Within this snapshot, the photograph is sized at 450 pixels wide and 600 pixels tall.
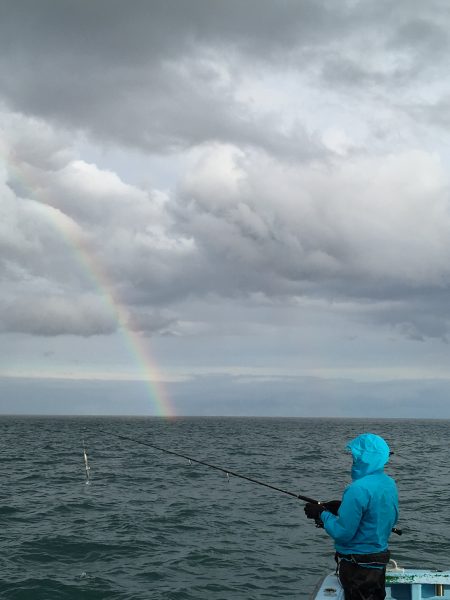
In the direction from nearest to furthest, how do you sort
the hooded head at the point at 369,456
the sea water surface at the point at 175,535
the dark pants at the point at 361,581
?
the hooded head at the point at 369,456, the dark pants at the point at 361,581, the sea water surface at the point at 175,535

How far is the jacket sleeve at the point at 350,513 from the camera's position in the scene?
242 inches

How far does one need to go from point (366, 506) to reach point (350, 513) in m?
0.19

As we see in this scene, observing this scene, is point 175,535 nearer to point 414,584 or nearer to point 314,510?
point 414,584

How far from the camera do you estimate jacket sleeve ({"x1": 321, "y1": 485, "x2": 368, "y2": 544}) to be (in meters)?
6.14

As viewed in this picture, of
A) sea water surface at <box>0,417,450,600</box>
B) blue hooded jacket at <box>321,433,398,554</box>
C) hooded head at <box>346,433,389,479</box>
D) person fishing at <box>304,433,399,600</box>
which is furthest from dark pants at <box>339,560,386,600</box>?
sea water surface at <box>0,417,450,600</box>

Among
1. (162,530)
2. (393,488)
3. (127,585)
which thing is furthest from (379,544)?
(162,530)

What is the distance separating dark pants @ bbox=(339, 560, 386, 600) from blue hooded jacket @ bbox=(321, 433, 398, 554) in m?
0.25

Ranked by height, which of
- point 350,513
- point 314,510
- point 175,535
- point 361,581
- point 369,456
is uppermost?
point 369,456

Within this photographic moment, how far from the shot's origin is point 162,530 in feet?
51.4

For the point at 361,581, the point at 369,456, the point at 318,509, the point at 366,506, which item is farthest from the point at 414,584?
the point at 369,456

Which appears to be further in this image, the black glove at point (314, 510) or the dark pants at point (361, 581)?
the black glove at point (314, 510)

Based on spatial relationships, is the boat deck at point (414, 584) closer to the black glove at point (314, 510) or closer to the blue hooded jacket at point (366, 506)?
the black glove at point (314, 510)

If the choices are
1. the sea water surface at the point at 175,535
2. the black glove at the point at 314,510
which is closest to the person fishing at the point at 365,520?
the black glove at the point at 314,510

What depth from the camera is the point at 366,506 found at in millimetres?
6160
